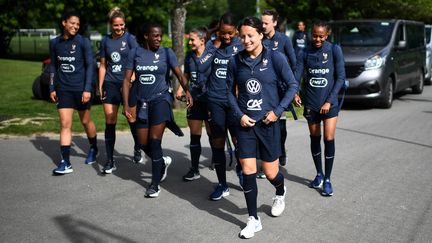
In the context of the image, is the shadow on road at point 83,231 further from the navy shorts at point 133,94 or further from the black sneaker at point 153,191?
the navy shorts at point 133,94

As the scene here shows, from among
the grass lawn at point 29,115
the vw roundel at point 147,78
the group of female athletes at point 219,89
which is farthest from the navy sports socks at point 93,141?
the grass lawn at point 29,115

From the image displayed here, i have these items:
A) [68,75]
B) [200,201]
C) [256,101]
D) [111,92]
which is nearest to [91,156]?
[111,92]

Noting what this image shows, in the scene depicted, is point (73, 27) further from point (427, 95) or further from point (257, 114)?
point (427, 95)

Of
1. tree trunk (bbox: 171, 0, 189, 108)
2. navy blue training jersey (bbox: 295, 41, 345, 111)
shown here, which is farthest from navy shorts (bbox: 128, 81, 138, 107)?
tree trunk (bbox: 171, 0, 189, 108)

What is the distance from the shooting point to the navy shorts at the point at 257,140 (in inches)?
188

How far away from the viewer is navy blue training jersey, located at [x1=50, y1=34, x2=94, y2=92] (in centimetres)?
683

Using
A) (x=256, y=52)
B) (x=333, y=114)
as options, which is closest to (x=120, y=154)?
(x=333, y=114)

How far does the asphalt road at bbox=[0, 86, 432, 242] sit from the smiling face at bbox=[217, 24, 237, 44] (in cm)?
170

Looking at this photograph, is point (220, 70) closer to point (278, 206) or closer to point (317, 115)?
point (317, 115)

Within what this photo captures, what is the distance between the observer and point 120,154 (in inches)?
327

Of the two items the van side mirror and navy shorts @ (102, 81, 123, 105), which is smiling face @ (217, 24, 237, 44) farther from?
the van side mirror

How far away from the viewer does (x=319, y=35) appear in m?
5.95

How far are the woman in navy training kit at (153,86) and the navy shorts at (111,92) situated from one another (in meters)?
1.06

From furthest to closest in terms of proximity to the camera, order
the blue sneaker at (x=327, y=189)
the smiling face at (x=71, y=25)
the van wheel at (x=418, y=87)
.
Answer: the van wheel at (x=418, y=87), the smiling face at (x=71, y=25), the blue sneaker at (x=327, y=189)
